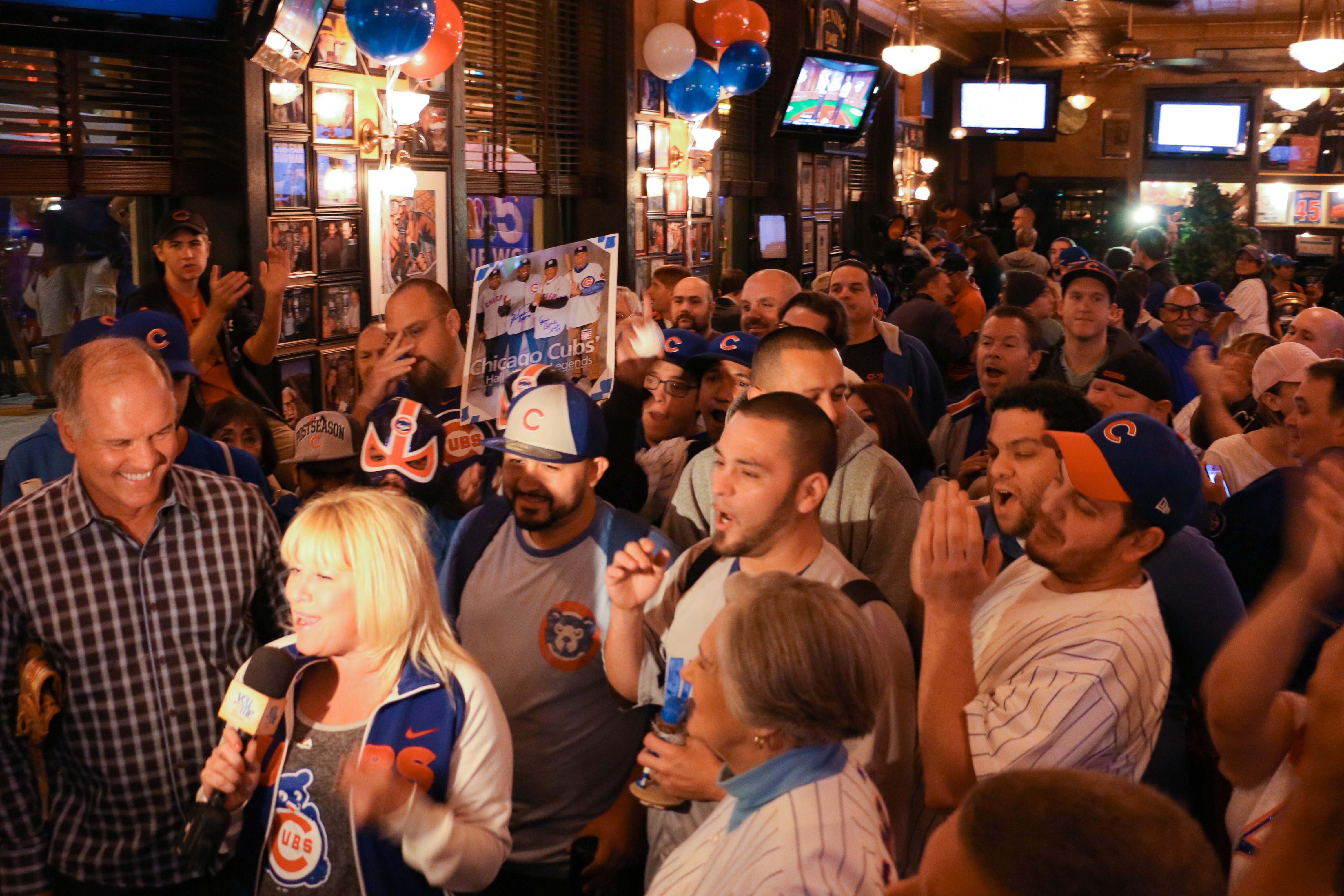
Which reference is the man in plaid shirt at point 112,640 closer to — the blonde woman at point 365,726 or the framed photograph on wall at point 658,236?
the blonde woman at point 365,726

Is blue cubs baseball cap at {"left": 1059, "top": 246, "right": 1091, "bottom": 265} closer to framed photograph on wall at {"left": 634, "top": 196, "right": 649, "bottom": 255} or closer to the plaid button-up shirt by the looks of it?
framed photograph on wall at {"left": 634, "top": 196, "right": 649, "bottom": 255}

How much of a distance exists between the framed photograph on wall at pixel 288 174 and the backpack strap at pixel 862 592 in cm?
440

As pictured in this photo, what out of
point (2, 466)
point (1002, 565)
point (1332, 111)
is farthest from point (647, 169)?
point (1332, 111)

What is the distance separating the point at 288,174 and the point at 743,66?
4.60 meters

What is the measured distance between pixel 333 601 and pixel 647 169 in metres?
7.79

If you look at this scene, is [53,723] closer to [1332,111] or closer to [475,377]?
[475,377]

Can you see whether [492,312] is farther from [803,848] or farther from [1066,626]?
[803,848]

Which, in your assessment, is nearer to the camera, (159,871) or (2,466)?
(159,871)

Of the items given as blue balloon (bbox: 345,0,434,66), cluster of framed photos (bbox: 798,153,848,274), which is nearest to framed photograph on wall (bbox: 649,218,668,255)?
cluster of framed photos (bbox: 798,153,848,274)

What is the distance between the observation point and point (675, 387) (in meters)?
3.94

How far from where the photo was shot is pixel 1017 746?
Answer: 184 cm

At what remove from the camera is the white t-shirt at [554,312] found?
372 centimetres

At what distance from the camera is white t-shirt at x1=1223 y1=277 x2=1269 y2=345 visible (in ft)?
25.5

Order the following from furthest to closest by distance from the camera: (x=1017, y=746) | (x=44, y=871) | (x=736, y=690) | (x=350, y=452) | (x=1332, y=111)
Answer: (x=1332, y=111) < (x=350, y=452) < (x=44, y=871) < (x=1017, y=746) < (x=736, y=690)
